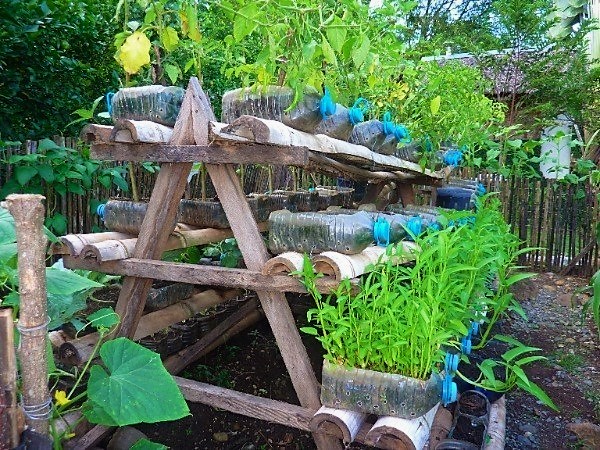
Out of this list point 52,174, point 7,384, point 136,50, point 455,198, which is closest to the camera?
point 7,384

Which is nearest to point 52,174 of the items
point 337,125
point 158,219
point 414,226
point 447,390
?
point 158,219

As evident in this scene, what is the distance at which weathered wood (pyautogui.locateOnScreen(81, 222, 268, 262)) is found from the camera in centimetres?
237

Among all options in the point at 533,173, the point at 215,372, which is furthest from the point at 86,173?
the point at 533,173

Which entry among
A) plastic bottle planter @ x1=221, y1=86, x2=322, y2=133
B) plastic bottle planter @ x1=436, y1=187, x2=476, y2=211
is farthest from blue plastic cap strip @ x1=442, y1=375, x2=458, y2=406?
plastic bottle planter @ x1=436, y1=187, x2=476, y2=211

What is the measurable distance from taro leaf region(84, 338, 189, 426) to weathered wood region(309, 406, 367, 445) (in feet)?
1.77

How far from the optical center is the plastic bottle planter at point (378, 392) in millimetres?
1795

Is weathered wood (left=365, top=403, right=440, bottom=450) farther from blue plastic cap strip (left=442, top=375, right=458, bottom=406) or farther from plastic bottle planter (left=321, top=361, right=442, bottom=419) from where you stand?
blue plastic cap strip (left=442, top=375, right=458, bottom=406)

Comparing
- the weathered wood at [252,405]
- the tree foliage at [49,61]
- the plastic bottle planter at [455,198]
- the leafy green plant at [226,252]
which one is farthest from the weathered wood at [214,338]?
the tree foliage at [49,61]

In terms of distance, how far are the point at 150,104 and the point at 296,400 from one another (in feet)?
7.12

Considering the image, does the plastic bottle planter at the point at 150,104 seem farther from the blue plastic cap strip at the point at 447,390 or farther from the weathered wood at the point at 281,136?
the blue plastic cap strip at the point at 447,390

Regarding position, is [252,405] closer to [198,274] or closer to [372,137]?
[198,274]

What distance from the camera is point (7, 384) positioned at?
118cm

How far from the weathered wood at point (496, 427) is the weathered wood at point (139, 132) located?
1.90m

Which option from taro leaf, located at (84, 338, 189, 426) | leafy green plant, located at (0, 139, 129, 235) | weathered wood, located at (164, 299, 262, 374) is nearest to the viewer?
taro leaf, located at (84, 338, 189, 426)
